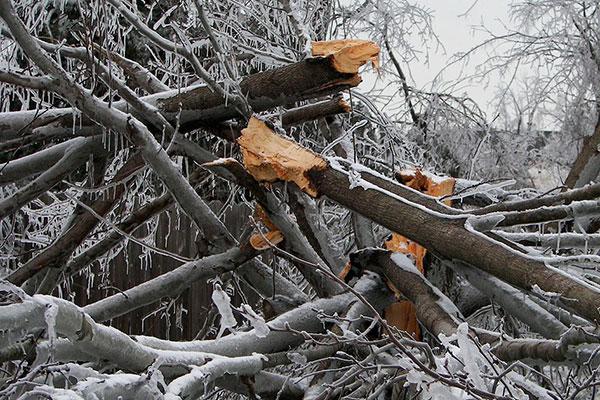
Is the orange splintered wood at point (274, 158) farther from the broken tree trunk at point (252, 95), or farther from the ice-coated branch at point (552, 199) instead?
the ice-coated branch at point (552, 199)

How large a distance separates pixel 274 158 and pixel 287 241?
0.41 m

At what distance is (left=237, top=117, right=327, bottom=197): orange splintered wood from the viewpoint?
345 cm

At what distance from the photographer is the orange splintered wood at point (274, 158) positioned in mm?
3451

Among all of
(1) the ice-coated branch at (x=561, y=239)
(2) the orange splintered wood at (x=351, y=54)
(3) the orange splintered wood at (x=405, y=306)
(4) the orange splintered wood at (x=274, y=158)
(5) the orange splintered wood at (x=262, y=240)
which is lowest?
(3) the orange splintered wood at (x=405, y=306)

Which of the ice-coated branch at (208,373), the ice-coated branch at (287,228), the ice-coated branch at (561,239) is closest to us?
the ice-coated branch at (208,373)

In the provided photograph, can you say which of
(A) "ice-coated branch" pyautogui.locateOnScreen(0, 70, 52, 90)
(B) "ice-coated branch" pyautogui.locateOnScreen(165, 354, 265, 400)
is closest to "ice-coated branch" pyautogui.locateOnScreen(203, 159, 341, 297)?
(A) "ice-coated branch" pyautogui.locateOnScreen(0, 70, 52, 90)

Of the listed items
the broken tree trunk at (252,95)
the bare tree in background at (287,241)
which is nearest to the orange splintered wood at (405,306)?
the bare tree in background at (287,241)

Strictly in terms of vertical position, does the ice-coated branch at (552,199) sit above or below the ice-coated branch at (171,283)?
above

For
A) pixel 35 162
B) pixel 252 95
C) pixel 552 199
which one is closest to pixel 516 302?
pixel 552 199

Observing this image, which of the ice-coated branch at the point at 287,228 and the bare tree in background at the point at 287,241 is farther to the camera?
the ice-coated branch at the point at 287,228

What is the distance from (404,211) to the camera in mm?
3043

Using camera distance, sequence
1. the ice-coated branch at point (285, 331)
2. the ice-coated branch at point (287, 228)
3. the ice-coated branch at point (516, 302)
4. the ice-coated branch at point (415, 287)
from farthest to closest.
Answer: the ice-coated branch at point (287, 228)
the ice-coated branch at point (415, 287)
the ice-coated branch at point (516, 302)
the ice-coated branch at point (285, 331)

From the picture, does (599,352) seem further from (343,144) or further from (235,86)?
(343,144)

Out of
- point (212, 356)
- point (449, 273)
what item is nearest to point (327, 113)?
point (449, 273)
